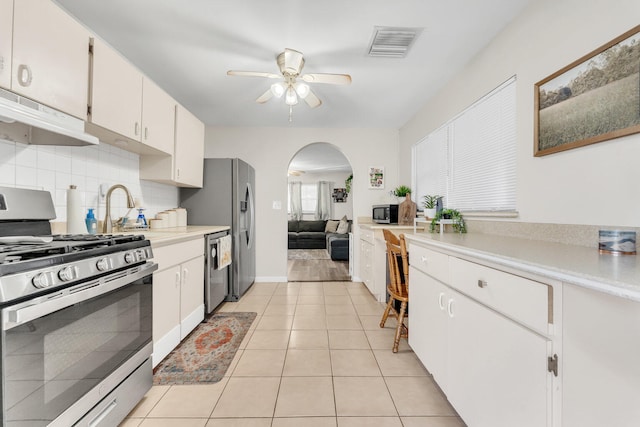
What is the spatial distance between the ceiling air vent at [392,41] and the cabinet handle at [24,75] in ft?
6.53

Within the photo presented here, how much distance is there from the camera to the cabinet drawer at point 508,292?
89 cm

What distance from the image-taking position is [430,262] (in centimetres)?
171

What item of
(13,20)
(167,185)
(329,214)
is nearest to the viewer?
(13,20)

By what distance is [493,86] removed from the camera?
7.31 ft

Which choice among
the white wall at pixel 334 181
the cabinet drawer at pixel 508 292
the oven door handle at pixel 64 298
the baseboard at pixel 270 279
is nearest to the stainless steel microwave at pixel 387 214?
the baseboard at pixel 270 279

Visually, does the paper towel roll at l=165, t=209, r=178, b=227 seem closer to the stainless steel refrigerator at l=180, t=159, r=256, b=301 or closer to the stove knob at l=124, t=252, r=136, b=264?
the stainless steel refrigerator at l=180, t=159, r=256, b=301

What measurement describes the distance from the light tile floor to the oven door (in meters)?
0.40

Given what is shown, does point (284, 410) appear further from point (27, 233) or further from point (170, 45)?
point (170, 45)

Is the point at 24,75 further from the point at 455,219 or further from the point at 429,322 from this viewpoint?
the point at 455,219

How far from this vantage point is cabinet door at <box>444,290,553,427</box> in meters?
0.90

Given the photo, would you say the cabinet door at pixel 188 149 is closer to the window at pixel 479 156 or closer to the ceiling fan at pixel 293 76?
the ceiling fan at pixel 293 76

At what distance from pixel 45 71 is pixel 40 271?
0.99 meters

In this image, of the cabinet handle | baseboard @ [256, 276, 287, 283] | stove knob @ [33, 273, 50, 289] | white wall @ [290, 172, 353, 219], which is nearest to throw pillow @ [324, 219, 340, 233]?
white wall @ [290, 172, 353, 219]

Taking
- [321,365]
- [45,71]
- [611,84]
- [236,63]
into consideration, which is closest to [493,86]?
[611,84]
